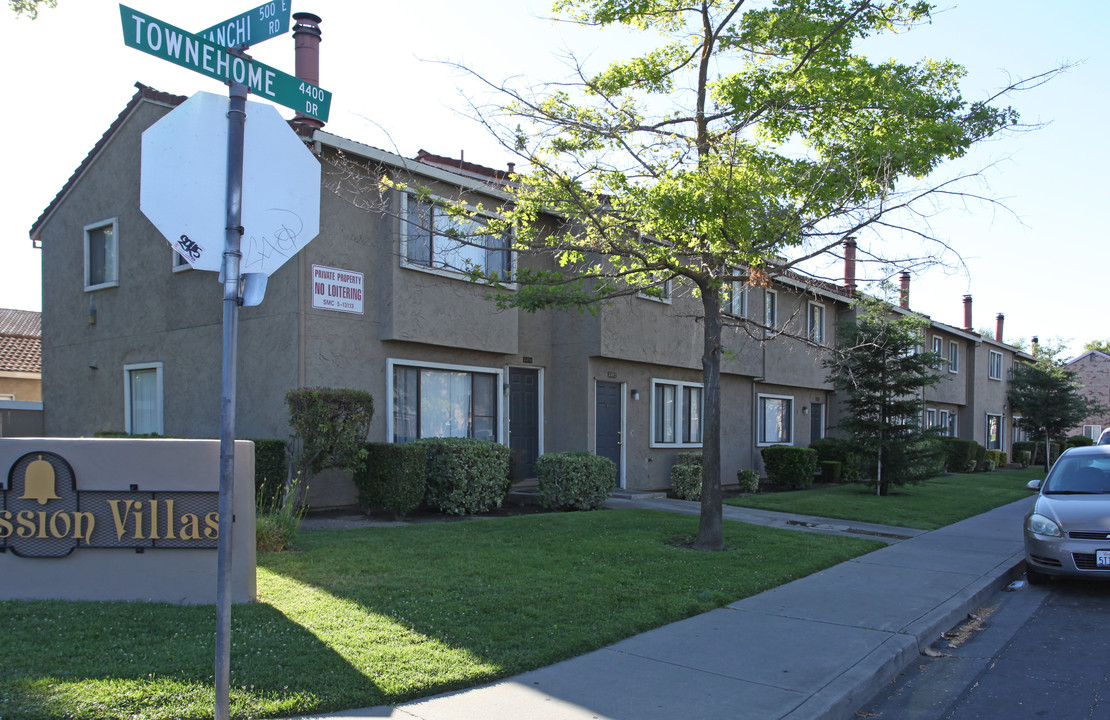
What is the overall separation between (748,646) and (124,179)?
13919 mm

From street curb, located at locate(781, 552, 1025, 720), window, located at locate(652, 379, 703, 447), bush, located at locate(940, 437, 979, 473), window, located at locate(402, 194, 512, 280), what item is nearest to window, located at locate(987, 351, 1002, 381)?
bush, located at locate(940, 437, 979, 473)

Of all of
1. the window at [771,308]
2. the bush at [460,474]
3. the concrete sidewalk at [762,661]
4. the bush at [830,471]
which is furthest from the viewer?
the bush at [830,471]

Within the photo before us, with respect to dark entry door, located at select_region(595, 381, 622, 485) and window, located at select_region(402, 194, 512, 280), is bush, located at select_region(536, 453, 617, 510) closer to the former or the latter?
dark entry door, located at select_region(595, 381, 622, 485)

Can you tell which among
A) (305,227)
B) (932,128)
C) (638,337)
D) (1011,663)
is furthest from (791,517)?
(305,227)

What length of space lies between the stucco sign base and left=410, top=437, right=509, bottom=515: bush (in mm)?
5177

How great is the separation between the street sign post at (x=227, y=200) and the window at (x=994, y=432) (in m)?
43.0

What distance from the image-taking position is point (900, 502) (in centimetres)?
1739

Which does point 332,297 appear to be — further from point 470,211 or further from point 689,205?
point 689,205

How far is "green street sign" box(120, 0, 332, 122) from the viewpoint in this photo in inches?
149

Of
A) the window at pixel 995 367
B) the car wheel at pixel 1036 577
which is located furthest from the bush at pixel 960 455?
the car wheel at pixel 1036 577

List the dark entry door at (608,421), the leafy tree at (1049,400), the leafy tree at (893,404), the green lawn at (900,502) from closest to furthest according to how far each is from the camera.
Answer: the green lawn at (900,502), the dark entry door at (608,421), the leafy tree at (893,404), the leafy tree at (1049,400)

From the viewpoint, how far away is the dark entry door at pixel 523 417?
15.5m

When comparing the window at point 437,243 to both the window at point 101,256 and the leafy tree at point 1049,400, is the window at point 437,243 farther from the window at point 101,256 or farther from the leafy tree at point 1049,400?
the leafy tree at point 1049,400

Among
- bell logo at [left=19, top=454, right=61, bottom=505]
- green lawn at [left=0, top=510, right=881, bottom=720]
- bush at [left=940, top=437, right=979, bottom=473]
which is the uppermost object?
bell logo at [left=19, top=454, right=61, bottom=505]
